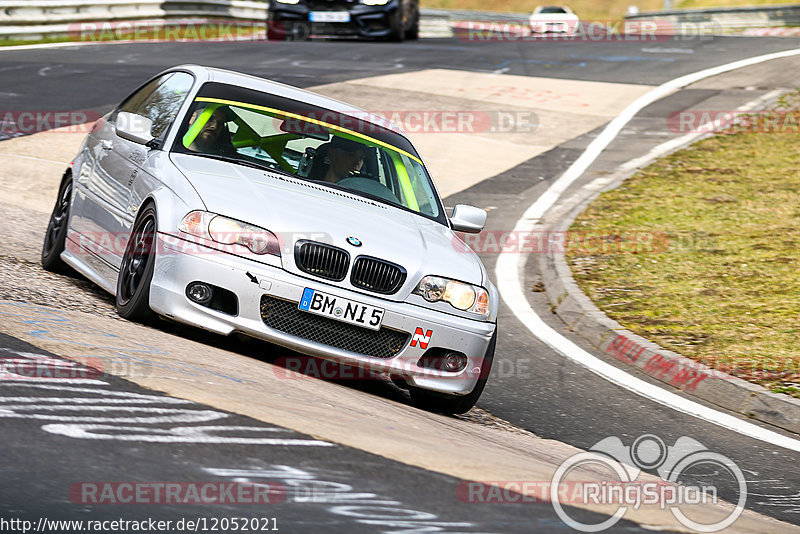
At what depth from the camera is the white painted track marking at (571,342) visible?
22.2 feet

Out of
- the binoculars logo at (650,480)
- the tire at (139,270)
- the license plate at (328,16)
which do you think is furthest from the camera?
the license plate at (328,16)

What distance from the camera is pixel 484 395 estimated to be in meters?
6.84

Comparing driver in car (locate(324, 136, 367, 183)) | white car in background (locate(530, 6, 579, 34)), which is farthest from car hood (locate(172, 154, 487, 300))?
white car in background (locate(530, 6, 579, 34))

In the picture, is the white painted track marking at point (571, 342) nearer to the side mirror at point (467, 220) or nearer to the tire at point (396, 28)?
the side mirror at point (467, 220)

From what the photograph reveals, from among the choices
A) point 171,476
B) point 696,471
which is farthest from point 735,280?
point 171,476

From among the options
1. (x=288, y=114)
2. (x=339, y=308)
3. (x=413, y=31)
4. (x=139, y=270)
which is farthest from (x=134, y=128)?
(x=413, y=31)

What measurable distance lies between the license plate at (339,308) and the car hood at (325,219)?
89 millimetres

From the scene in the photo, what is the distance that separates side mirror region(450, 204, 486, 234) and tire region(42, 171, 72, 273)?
2609 mm

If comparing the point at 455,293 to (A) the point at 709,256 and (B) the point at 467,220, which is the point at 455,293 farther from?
(A) the point at 709,256

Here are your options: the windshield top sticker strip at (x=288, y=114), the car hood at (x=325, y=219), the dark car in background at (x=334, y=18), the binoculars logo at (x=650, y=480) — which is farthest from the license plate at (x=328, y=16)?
the binoculars logo at (x=650, y=480)

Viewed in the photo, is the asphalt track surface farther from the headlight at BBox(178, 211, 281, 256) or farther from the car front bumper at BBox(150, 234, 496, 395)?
the headlight at BBox(178, 211, 281, 256)

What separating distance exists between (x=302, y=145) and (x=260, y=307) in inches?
64.2

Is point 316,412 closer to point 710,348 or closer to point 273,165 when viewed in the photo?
point 273,165

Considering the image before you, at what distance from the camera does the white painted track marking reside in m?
6.75
